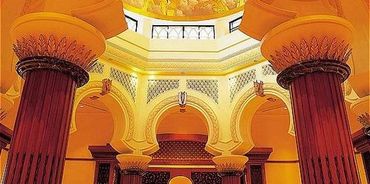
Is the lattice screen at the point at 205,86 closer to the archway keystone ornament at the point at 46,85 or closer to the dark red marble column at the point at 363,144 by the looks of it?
the dark red marble column at the point at 363,144

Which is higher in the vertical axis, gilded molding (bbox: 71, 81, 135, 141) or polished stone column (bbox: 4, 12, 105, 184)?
gilded molding (bbox: 71, 81, 135, 141)

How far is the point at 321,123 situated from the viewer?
13.8 ft

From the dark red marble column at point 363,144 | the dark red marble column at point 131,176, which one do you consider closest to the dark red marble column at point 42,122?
the dark red marble column at point 131,176

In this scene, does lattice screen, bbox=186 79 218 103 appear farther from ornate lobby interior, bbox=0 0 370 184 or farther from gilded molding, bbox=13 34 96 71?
gilded molding, bbox=13 34 96 71

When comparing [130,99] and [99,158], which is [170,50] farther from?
[99,158]

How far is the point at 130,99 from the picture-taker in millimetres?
9805

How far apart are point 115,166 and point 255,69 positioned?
5.32 meters

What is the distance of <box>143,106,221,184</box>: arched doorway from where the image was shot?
477 inches

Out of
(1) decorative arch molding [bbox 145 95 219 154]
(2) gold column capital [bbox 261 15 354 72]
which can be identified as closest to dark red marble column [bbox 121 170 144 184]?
(1) decorative arch molding [bbox 145 95 219 154]

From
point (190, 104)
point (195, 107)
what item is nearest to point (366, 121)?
point (195, 107)

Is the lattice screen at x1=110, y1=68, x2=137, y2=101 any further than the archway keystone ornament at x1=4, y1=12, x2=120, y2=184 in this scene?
Yes

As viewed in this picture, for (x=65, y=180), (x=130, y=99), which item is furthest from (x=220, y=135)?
(x=65, y=180)

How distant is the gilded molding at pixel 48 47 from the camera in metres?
4.45

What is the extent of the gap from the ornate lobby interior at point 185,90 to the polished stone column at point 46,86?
1 centimetres
